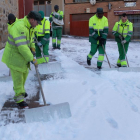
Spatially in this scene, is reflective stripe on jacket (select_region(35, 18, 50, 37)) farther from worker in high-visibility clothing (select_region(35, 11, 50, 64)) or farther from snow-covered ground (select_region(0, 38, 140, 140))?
snow-covered ground (select_region(0, 38, 140, 140))

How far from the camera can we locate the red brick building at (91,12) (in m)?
20.5

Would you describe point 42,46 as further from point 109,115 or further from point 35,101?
point 109,115

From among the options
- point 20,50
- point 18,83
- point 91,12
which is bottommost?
point 18,83

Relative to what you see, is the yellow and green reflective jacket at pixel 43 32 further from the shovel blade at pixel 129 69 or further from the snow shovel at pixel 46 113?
the snow shovel at pixel 46 113

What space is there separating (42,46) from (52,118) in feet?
11.9

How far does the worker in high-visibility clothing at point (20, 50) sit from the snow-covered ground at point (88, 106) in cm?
58

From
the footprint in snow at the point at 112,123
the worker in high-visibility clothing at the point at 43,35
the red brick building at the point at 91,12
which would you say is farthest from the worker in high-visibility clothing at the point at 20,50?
the red brick building at the point at 91,12

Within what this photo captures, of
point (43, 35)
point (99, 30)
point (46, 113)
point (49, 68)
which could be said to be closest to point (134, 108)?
point (46, 113)

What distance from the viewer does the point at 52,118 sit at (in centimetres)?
348

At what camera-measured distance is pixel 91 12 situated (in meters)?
22.2

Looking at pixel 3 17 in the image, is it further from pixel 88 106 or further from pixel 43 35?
pixel 88 106

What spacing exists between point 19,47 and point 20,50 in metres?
0.05

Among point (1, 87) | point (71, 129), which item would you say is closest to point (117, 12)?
point (1, 87)

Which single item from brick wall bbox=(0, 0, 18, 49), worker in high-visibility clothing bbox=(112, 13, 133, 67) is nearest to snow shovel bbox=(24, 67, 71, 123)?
worker in high-visibility clothing bbox=(112, 13, 133, 67)
